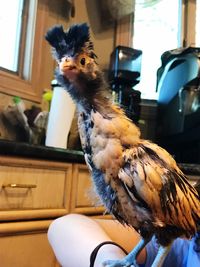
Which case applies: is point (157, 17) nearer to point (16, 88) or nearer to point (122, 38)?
point (122, 38)

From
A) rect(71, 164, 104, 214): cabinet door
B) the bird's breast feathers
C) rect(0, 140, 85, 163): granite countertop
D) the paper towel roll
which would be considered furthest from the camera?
the paper towel roll

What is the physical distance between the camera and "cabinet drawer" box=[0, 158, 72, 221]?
898mm

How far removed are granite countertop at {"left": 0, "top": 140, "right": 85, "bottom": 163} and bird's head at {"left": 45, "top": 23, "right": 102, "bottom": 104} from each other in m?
0.42

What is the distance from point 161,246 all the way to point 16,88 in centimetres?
112

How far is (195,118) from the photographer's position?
1646 mm

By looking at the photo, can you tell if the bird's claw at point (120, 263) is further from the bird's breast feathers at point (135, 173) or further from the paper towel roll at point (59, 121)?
the paper towel roll at point (59, 121)

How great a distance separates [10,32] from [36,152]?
81cm

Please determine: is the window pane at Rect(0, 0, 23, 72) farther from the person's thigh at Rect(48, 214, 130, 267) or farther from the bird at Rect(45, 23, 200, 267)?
the bird at Rect(45, 23, 200, 267)

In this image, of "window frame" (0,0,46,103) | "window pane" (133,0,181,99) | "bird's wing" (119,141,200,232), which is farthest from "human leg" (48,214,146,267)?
"window pane" (133,0,181,99)

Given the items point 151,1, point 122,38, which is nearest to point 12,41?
point 122,38

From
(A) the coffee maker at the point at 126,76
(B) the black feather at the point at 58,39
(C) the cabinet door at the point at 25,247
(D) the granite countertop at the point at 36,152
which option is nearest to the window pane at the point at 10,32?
(A) the coffee maker at the point at 126,76

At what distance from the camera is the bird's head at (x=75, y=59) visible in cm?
49

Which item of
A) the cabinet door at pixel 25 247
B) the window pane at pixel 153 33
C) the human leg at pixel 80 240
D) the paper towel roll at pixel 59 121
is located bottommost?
the cabinet door at pixel 25 247

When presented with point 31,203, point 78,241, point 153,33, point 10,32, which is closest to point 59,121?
point 31,203
